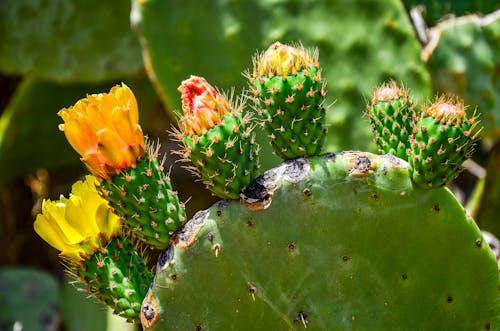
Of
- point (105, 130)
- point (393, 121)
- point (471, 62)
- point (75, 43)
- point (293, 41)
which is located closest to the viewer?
point (105, 130)

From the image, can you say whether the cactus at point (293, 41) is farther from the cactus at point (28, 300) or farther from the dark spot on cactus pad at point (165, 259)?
the dark spot on cactus pad at point (165, 259)

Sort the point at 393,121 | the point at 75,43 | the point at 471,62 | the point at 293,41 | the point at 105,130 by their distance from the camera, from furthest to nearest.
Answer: the point at 75,43 < the point at 471,62 < the point at 293,41 < the point at 393,121 < the point at 105,130

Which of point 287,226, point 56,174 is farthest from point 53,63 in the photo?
point 287,226

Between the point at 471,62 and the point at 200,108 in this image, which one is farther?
the point at 471,62

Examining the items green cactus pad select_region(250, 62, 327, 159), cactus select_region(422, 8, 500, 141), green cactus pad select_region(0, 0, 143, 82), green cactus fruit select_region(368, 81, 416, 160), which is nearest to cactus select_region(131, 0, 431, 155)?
cactus select_region(422, 8, 500, 141)

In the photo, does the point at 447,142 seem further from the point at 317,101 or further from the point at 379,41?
the point at 379,41

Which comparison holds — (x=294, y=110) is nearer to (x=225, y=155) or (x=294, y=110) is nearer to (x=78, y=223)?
(x=225, y=155)

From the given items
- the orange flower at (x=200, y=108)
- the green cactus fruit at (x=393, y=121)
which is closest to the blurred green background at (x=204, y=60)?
the green cactus fruit at (x=393, y=121)

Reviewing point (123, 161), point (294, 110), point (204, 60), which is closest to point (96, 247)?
point (123, 161)
